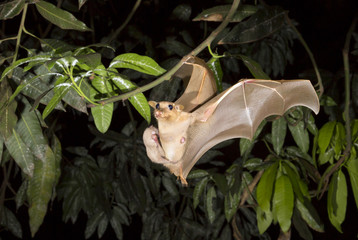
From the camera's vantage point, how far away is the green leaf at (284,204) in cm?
170

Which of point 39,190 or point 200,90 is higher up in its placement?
point 200,90

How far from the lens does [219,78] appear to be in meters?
1.31

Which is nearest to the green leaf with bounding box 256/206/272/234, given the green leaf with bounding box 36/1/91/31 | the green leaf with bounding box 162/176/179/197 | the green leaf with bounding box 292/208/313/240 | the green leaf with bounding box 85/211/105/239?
the green leaf with bounding box 292/208/313/240

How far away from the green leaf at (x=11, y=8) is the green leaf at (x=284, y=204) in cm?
113

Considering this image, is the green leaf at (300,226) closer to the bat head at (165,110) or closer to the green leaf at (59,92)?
the bat head at (165,110)

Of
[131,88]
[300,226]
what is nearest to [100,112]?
[131,88]

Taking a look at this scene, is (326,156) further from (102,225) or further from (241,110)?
(102,225)

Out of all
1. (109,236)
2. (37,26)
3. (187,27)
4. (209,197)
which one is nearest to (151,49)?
(187,27)

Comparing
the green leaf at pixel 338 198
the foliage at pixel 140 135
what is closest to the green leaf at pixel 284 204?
the foliage at pixel 140 135

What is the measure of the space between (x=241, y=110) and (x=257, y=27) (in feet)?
0.84

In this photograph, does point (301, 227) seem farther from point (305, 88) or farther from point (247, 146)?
point (305, 88)

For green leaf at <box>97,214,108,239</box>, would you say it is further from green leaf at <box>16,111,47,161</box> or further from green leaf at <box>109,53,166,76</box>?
green leaf at <box>109,53,166,76</box>

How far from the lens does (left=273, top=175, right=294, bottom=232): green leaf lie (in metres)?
1.70

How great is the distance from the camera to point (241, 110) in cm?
129
